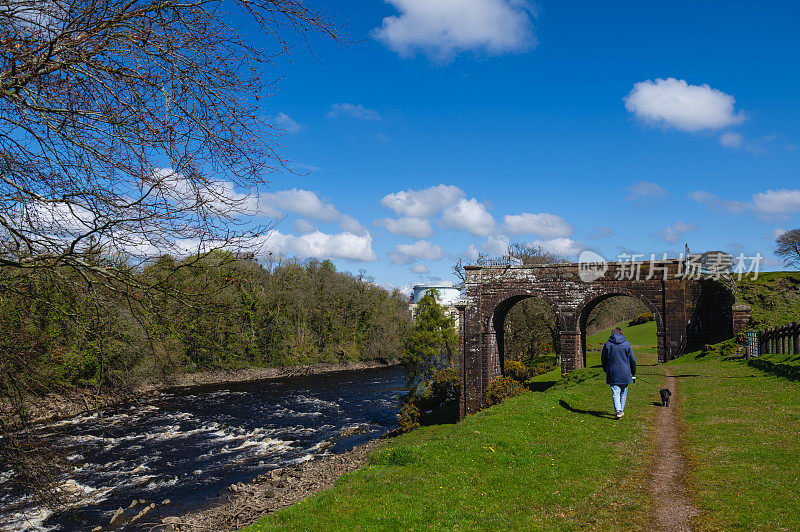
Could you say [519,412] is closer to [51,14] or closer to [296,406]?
[51,14]

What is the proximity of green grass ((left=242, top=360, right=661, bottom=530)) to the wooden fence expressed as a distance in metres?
7.87

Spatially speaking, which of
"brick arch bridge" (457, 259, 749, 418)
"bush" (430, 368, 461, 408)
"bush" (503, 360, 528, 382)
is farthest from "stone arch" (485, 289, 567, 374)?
"bush" (430, 368, 461, 408)

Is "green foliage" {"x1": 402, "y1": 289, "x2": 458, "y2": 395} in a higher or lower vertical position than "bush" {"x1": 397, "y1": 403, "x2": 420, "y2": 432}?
higher

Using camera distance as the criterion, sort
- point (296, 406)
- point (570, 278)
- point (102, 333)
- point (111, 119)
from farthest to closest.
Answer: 1. point (296, 406)
2. point (570, 278)
3. point (102, 333)
4. point (111, 119)

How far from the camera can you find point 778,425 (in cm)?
1031

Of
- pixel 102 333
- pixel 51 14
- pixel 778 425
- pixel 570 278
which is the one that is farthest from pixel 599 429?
pixel 570 278

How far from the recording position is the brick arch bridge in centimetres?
2366

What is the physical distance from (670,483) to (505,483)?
2629 mm

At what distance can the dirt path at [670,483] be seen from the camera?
674 cm

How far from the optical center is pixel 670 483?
8.04 m

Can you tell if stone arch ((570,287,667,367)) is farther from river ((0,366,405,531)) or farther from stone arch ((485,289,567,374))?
river ((0,366,405,531))

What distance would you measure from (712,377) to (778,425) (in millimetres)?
7931

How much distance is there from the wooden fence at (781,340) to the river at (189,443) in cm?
1839

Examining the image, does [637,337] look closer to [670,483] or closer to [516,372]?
[516,372]
